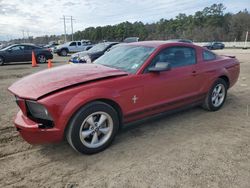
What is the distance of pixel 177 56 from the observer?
4.40 meters

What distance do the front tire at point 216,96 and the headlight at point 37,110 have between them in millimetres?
3321

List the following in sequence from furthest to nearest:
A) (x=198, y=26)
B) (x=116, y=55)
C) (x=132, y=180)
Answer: (x=198, y=26)
(x=116, y=55)
(x=132, y=180)

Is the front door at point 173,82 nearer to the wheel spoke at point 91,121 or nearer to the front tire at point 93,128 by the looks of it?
the front tire at point 93,128

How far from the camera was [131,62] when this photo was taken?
13.1 feet

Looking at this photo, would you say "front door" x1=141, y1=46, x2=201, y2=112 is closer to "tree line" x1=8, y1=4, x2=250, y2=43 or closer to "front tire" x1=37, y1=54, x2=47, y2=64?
"front tire" x1=37, y1=54, x2=47, y2=64

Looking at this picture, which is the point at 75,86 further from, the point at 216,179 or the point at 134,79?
the point at 216,179

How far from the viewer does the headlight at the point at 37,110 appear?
3004 mm

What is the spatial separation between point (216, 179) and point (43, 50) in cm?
1587

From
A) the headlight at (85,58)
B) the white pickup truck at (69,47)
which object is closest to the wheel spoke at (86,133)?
the headlight at (85,58)

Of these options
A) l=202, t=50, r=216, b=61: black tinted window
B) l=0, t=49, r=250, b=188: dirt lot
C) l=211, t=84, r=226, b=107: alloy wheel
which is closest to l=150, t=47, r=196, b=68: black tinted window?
l=202, t=50, r=216, b=61: black tinted window

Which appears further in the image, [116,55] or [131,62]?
[116,55]

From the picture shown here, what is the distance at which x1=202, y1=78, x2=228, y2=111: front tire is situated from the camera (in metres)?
4.98

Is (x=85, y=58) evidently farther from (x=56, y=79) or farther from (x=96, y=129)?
(x=96, y=129)

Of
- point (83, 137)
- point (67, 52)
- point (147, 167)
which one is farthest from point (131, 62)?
point (67, 52)
